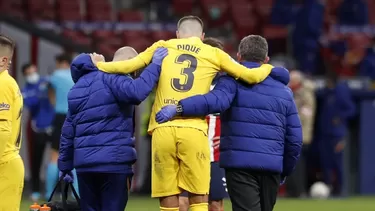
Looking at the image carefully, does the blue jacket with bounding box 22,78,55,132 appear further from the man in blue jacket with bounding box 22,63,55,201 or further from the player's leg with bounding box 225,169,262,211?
the player's leg with bounding box 225,169,262,211

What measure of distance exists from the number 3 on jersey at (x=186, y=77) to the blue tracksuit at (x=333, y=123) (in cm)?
975

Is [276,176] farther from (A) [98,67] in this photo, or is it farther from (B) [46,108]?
(B) [46,108]

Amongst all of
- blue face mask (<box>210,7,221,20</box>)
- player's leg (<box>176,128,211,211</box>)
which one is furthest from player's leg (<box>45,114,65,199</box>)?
blue face mask (<box>210,7,221,20</box>)

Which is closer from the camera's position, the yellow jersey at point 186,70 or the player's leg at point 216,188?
the yellow jersey at point 186,70

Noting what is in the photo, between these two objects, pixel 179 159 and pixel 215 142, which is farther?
pixel 215 142

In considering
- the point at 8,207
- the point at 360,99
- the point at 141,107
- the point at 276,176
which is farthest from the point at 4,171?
the point at 360,99

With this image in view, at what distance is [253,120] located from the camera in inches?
423

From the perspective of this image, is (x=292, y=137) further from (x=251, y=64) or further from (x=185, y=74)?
(x=185, y=74)

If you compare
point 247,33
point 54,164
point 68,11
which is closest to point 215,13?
point 247,33

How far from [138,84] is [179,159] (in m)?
0.78

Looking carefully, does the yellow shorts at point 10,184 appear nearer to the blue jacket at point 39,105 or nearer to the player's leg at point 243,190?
the player's leg at point 243,190

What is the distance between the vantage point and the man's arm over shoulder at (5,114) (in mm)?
10367

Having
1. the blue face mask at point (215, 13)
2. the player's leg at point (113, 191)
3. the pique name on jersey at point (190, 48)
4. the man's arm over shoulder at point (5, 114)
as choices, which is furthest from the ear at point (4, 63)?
the blue face mask at point (215, 13)

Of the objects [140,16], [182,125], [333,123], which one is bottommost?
[333,123]
